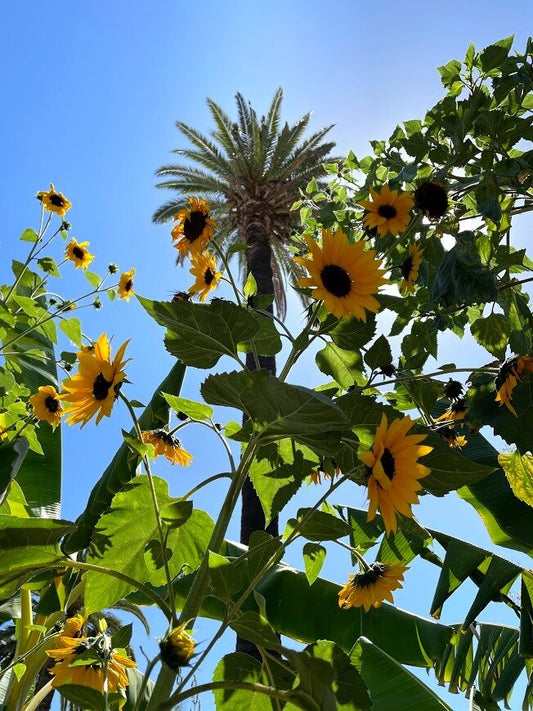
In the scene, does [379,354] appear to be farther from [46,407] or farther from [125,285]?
[125,285]

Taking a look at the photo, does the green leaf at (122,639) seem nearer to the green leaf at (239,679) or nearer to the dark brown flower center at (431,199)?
the green leaf at (239,679)

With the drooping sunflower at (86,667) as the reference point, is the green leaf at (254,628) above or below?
above

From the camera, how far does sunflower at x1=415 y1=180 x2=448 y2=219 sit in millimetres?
1353

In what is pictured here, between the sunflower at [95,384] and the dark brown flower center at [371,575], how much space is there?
2.31 ft

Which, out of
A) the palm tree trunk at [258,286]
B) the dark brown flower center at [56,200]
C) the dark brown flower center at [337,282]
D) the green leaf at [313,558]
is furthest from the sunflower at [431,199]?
the dark brown flower center at [56,200]

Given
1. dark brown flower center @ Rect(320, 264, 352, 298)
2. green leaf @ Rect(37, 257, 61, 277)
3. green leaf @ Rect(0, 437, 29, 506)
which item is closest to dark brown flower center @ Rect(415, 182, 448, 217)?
dark brown flower center @ Rect(320, 264, 352, 298)

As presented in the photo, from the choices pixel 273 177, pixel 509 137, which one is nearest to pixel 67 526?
pixel 509 137

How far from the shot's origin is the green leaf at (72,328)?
270 cm

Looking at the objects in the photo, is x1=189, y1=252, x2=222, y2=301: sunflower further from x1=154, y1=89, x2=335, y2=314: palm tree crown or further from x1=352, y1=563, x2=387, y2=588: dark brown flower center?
x1=154, y1=89, x2=335, y2=314: palm tree crown

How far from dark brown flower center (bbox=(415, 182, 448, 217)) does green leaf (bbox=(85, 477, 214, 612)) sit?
852mm

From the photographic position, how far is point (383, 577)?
1.26 metres

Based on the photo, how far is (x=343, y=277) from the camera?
94 centimetres

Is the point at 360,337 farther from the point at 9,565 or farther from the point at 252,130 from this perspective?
the point at 252,130

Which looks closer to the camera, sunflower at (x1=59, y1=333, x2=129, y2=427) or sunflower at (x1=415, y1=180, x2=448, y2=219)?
sunflower at (x1=59, y1=333, x2=129, y2=427)
